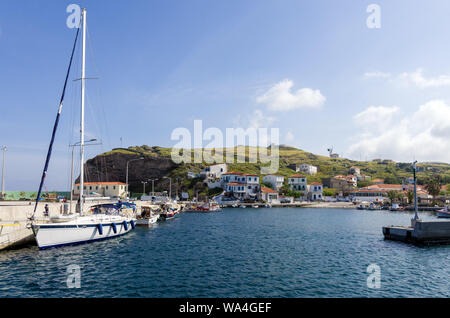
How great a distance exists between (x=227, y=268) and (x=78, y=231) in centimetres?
2090

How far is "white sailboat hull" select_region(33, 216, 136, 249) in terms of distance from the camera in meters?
32.2

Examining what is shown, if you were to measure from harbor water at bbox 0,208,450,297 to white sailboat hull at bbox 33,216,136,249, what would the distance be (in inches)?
44.4

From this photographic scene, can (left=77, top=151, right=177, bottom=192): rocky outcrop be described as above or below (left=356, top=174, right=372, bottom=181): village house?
above

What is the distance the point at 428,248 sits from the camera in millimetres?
37312

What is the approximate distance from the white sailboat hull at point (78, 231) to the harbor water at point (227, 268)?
113cm

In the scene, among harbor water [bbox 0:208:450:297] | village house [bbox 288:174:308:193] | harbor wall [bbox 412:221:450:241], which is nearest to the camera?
harbor water [bbox 0:208:450:297]

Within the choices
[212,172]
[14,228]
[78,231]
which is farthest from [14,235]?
[212,172]

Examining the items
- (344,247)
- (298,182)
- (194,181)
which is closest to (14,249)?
(344,247)

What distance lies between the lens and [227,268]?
26.2 metres

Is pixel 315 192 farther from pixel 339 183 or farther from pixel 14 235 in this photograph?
pixel 14 235

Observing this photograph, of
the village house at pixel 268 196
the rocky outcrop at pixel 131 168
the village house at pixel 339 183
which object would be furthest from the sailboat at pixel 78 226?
the village house at pixel 339 183

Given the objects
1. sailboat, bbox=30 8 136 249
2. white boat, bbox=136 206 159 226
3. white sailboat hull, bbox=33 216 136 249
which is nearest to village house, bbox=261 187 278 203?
white boat, bbox=136 206 159 226

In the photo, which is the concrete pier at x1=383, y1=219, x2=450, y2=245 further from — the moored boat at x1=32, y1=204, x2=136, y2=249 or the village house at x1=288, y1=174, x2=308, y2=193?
the village house at x1=288, y1=174, x2=308, y2=193
